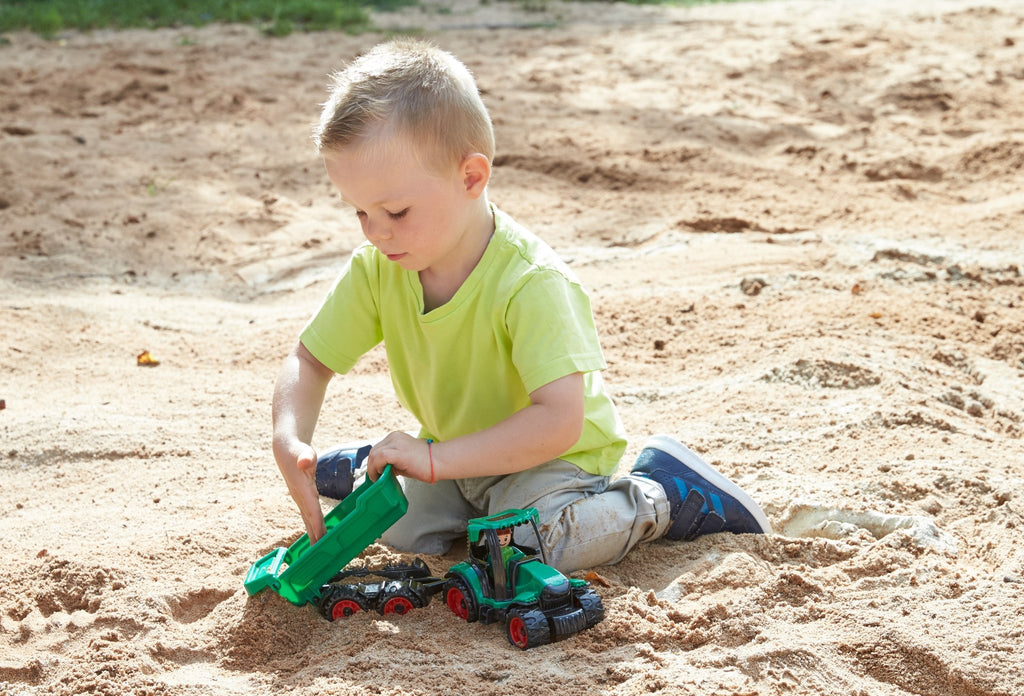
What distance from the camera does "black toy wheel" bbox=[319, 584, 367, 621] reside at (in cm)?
213

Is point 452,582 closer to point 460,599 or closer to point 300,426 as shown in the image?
point 460,599

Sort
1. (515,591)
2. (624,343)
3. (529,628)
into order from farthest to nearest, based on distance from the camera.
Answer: (624,343) → (515,591) → (529,628)

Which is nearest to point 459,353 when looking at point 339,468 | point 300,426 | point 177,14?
point 300,426

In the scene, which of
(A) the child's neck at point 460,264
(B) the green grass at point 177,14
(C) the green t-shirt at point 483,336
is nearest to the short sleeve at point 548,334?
(C) the green t-shirt at point 483,336

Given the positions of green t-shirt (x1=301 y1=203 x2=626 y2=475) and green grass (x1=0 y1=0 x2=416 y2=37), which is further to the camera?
green grass (x1=0 y1=0 x2=416 y2=37)

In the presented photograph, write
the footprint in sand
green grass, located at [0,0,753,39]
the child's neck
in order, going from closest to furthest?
the child's neck
the footprint in sand
green grass, located at [0,0,753,39]

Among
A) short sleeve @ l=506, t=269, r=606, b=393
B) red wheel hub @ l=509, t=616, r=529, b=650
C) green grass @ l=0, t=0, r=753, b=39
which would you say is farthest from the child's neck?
green grass @ l=0, t=0, r=753, b=39

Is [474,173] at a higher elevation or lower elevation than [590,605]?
higher

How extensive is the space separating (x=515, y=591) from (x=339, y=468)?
79 cm

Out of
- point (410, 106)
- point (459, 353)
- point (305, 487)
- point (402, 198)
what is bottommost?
point (305, 487)

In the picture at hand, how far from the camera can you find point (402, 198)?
2.07 metres

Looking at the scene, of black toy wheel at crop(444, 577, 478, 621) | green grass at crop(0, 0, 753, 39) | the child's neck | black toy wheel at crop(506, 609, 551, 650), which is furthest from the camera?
green grass at crop(0, 0, 753, 39)


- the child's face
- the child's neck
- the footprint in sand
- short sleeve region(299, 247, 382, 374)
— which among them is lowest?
the footprint in sand

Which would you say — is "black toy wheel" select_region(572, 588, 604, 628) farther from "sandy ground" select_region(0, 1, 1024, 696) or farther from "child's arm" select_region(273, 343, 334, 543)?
"child's arm" select_region(273, 343, 334, 543)
